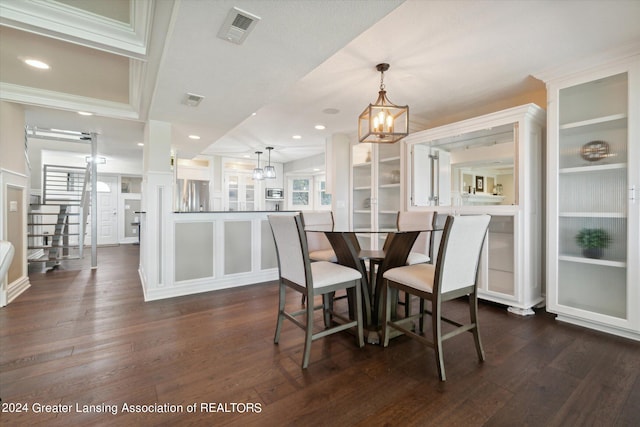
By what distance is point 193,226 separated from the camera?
3.52 meters

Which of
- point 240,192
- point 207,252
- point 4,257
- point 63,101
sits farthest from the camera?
point 240,192

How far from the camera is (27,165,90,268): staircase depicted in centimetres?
506

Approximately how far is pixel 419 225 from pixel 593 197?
155 cm

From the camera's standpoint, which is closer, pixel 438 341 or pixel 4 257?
pixel 4 257

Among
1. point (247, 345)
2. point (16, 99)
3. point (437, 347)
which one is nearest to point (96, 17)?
point (16, 99)

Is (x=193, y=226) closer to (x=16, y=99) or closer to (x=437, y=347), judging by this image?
(x=16, y=99)

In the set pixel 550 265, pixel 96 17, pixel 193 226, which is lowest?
pixel 550 265

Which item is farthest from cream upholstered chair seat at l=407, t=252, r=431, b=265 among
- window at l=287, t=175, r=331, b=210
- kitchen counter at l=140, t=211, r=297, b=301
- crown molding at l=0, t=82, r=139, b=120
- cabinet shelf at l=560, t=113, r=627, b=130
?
window at l=287, t=175, r=331, b=210

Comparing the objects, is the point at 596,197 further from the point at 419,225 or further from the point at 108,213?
the point at 108,213

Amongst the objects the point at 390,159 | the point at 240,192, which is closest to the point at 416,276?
the point at 390,159

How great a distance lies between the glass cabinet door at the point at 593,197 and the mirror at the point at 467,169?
16.5 inches

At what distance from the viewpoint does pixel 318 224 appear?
3.06 metres

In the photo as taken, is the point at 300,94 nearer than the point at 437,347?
No

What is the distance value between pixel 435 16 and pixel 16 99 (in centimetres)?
428
